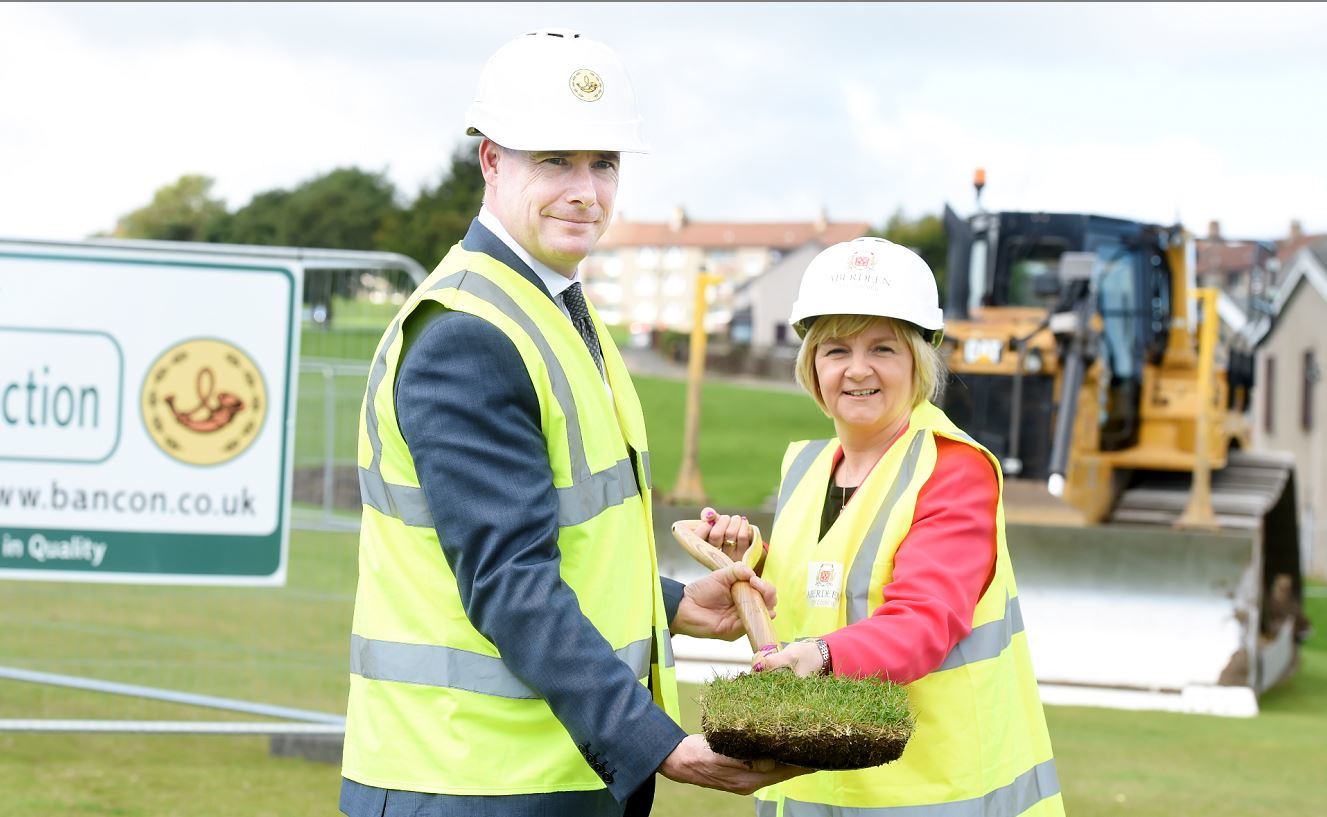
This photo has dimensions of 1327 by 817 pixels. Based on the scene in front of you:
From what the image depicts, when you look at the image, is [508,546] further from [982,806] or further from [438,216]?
[438,216]

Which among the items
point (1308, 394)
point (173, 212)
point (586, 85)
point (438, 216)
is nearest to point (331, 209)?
point (438, 216)

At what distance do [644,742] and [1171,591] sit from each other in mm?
8449

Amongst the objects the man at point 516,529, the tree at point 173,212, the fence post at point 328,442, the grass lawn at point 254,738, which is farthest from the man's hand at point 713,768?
the tree at point 173,212

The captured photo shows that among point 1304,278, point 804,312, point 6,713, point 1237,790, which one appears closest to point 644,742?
point 804,312

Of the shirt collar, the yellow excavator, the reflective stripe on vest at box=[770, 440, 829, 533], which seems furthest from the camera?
the yellow excavator

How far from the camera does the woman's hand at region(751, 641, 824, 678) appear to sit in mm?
2807

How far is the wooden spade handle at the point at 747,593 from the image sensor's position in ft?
10.3

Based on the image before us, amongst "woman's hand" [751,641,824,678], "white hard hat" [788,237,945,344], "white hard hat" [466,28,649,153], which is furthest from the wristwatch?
"white hard hat" [466,28,649,153]

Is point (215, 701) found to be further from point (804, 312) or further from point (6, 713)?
point (804, 312)

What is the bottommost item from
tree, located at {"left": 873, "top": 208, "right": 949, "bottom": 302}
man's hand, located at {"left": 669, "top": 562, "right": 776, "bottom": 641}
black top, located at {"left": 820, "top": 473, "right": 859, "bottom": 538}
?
man's hand, located at {"left": 669, "top": 562, "right": 776, "bottom": 641}

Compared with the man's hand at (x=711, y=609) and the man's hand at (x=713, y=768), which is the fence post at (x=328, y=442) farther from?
the man's hand at (x=713, y=768)

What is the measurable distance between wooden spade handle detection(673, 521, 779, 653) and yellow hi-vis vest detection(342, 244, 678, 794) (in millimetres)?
400

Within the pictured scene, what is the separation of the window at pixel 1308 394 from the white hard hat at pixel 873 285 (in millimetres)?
35272

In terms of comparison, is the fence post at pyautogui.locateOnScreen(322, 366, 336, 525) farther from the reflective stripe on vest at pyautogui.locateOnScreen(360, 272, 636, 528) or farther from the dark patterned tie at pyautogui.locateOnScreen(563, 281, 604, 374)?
the reflective stripe on vest at pyautogui.locateOnScreen(360, 272, 636, 528)
